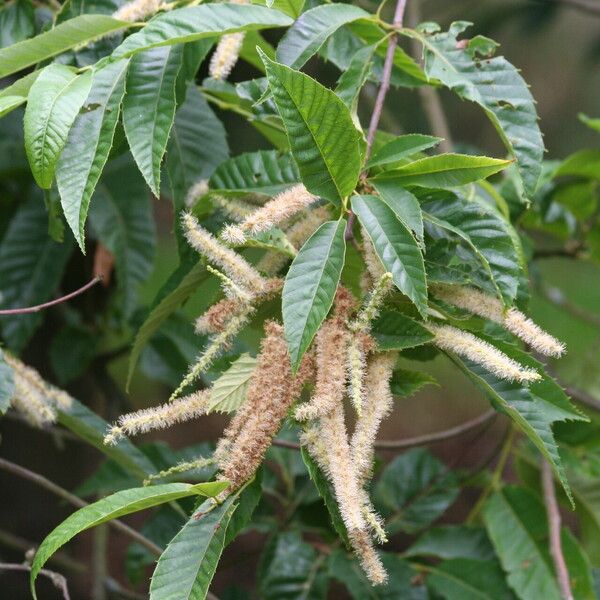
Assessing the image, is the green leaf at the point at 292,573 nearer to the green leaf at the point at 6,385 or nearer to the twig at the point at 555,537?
the twig at the point at 555,537

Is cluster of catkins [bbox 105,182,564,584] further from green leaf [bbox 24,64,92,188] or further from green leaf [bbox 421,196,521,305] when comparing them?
green leaf [bbox 24,64,92,188]

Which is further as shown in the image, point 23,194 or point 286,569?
point 23,194

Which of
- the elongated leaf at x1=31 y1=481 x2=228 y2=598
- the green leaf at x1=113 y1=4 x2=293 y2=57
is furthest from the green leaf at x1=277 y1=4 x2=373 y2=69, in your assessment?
the elongated leaf at x1=31 y1=481 x2=228 y2=598

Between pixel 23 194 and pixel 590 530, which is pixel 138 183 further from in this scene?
pixel 590 530

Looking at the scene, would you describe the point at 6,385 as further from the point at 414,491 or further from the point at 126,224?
the point at 414,491

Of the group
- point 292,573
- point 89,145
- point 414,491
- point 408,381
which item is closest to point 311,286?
point 408,381

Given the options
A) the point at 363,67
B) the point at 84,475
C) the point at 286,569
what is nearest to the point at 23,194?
the point at 84,475
